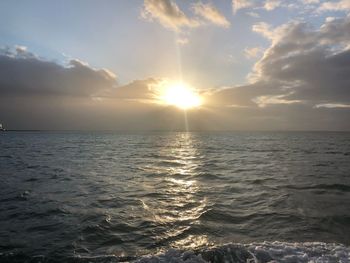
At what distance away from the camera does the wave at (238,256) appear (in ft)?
25.6

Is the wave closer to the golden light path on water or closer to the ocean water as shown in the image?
the ocean water

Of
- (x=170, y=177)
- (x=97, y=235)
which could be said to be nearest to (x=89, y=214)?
(x=97, y=235)

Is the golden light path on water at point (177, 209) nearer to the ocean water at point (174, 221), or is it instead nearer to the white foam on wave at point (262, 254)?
the ocean water at point (174, 221)

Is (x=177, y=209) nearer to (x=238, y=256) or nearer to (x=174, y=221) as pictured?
(x=174, y=221)

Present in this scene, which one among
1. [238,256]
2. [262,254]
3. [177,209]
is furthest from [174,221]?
[262,254]

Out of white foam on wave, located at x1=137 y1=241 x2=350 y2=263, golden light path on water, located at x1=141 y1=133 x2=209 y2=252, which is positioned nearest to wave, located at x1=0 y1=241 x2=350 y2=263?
white foam on wave, located at x1=137 y1=241 x2=350 y2=263

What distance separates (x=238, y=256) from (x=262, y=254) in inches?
27.0

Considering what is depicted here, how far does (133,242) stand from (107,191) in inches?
324

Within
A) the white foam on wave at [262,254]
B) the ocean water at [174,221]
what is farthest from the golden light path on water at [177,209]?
the white foam on wave at [262,254]

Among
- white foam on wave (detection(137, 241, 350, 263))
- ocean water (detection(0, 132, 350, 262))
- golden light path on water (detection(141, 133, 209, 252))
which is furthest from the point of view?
golden light path on water (detection(141, 133, 209, 252))

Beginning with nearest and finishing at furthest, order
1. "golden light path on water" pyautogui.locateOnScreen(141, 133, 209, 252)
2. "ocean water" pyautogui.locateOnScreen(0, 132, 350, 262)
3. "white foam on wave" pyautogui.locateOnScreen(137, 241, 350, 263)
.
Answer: "white foam on wave" pyautogui.locateOnScreen(137, 241, 350, 263), "ocean water" pyautogui.locateOnScreen(0, 132, 350, 262), "golden light path on water" pyautogui.locateOnScreen(141, 133, 209, 252)

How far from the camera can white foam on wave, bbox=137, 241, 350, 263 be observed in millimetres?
7797

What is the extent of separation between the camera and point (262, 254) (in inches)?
320

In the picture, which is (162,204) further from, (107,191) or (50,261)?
(50,261)
